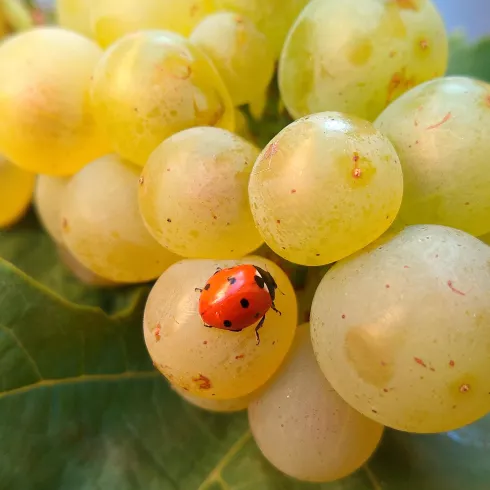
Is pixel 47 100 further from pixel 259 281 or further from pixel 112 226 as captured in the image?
pixel 259 281

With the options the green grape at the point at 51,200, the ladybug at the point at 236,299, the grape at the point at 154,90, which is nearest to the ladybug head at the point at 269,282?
the ladybug at the point at 236,299

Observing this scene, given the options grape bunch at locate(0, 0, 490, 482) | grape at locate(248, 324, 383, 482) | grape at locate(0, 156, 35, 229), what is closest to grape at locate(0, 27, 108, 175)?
grape bunch at locate(0, 0, 490, 482)

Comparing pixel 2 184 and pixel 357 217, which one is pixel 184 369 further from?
pixel 2 184

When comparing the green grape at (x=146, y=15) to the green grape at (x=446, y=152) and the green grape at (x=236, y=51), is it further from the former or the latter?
the green grape at (x=446, y=152)

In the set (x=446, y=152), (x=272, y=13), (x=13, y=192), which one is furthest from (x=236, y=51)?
(x=13, y=192)

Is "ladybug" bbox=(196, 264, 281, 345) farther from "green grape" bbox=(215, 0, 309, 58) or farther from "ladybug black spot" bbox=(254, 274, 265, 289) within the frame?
"green grape" bbox=(215, 0, 309, 58)

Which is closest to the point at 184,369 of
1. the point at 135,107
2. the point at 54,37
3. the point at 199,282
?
the point at 199,282
